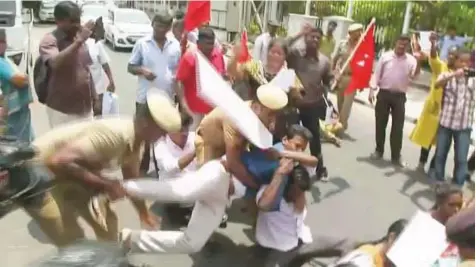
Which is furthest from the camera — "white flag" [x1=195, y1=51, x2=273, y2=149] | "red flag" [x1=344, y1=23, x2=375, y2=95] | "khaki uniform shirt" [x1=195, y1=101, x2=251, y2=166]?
"red flag" [x1=344, y1=23, x2=375, y2=95]

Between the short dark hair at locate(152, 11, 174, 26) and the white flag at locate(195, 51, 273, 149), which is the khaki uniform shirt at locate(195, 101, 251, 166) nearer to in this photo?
the white flag at locate(195, 51, 273, 149)

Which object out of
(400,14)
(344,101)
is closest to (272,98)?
(344,101)

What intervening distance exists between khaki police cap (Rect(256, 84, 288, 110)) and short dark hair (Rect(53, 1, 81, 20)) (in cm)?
161

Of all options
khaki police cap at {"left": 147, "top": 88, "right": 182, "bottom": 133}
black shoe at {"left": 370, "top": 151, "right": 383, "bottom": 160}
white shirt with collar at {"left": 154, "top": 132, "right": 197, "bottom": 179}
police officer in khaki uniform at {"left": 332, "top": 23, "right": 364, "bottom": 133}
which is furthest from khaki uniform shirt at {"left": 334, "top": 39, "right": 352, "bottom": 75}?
khaki police cap at {"left": 147, "top": 88, "right": 182, "bottom": 133}

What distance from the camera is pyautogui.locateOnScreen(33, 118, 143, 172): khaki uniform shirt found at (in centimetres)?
334

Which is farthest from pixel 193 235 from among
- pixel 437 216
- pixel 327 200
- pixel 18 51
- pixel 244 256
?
pixel 18 51

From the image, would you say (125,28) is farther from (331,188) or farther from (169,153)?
(169,153)

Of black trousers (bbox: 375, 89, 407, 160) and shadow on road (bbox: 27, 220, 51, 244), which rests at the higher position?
black trousers (bbox: 375, 89, 407, 160)

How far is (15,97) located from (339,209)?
295 cm

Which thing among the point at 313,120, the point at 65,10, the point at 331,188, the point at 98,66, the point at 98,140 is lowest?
the point at 331,188

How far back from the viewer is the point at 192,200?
12.5 ft

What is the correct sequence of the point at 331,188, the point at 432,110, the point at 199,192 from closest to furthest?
1. the point at 199,192
2. the point at 331,188
3. the point at 432,110

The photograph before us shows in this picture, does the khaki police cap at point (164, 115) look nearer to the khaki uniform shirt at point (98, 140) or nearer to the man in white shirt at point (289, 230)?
the khaki uniform shirt at point (98, 140)

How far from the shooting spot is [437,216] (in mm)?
3520
